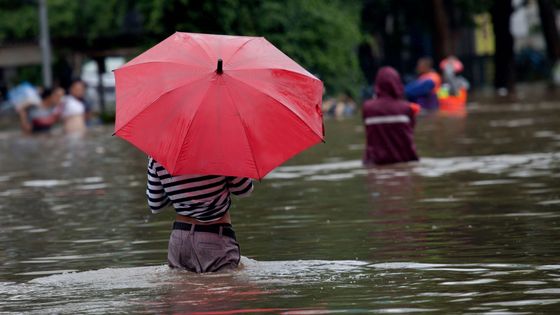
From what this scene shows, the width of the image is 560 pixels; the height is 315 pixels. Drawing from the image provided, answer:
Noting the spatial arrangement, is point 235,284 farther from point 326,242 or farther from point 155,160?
point 326,242

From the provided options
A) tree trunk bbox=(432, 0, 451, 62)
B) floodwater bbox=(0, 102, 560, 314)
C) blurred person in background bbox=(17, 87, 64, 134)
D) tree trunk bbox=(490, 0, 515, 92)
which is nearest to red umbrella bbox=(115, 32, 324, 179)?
floodwater bbox=(0, 102, 560, 314)

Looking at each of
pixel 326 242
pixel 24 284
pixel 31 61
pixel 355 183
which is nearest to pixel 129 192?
pixel 355 183

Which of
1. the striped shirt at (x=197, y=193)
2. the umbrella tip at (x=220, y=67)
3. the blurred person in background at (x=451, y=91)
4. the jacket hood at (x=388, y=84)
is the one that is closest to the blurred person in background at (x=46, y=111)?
the blurred person in background at (x=451, y=91)

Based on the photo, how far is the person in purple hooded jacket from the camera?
826 inches

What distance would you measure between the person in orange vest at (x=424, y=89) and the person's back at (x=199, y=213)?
24004 millimetres

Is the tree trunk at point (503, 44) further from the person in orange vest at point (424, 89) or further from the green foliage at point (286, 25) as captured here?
the person in orange vest at point (424, 89)

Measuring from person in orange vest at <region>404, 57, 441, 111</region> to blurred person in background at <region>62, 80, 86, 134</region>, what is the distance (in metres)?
8.15

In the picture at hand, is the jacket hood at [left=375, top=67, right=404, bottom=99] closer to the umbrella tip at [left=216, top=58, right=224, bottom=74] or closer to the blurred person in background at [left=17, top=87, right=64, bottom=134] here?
the umbrella tip at [left=216, top=58, right=224, bottom=74]

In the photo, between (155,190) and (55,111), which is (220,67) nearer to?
(155,190)

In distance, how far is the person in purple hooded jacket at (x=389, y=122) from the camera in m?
21.0

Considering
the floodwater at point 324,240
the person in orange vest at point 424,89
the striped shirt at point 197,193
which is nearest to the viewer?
the floodwater at point 324,240

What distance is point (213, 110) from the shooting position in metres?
10.1

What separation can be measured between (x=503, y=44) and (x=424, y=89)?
28.4 metres

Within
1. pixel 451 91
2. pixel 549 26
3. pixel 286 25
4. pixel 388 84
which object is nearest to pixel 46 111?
pixel 286 25
